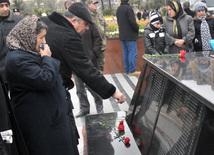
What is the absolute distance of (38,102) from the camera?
206 cm

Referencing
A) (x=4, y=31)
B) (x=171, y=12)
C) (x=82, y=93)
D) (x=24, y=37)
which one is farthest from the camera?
(x=171, y=12)

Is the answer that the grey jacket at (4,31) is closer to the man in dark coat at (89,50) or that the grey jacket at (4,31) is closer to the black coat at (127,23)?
the man in dark coat at (89,50)

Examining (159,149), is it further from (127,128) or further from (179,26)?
(179,26)

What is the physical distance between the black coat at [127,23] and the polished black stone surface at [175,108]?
13.5 ft

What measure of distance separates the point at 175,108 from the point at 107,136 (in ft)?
4.02

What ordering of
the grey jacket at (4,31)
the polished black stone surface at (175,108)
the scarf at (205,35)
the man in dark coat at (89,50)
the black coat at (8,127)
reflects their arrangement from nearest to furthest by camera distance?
1. the polished black stone surface at (175,108)
2. the black coat at (8,127)
3. the grey jacket at (4,31)
4. the man in dark coat at (89,50)
5. the scarf at (205,35)

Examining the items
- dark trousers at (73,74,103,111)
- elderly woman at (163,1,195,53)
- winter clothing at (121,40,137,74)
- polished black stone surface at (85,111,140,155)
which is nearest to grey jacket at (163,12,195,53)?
elderly woman at (163,1,195,53)

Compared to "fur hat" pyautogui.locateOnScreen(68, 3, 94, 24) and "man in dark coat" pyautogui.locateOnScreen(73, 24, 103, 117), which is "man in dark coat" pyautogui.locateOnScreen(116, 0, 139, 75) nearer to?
"man in dark coat" pyautogui.locateOnScreen(73, 24, 103, 117)

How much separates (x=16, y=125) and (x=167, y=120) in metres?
1.12

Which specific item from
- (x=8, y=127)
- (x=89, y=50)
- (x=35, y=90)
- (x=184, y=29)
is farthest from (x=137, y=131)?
(x=184, y=29)

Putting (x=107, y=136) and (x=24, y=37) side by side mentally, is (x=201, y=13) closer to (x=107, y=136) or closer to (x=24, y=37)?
(x=107, y=136)

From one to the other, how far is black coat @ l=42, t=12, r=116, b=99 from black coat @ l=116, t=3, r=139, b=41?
4.55 meters

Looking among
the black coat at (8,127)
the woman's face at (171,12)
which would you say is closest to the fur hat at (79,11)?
the black coat at (8,127)

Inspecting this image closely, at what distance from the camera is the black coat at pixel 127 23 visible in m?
6.90
